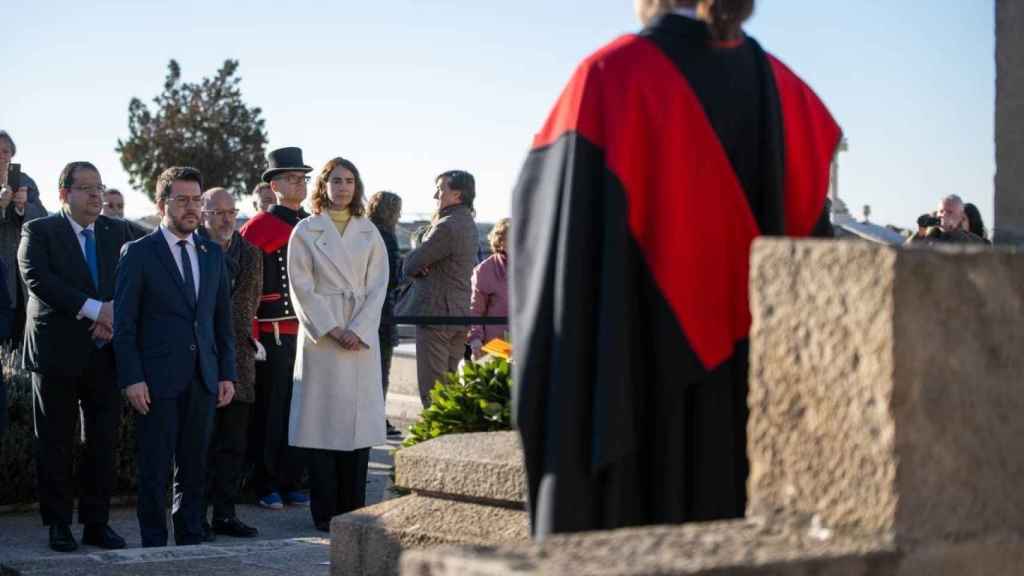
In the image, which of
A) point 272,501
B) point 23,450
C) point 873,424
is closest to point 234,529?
point 272,501

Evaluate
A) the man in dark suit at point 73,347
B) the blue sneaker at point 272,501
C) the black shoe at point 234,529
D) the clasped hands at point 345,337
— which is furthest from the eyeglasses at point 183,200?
the blue sneaker at point 272,501

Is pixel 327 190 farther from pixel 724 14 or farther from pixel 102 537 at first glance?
pixel 724 14

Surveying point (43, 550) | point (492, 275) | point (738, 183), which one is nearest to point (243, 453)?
point (43, 550)

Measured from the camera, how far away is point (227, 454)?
9.19 metres

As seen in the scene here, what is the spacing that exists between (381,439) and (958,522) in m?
6.41

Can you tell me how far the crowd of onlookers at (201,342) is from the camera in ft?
25.7

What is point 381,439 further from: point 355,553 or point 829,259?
point 829,259

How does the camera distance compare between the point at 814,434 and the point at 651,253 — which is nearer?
the point at 814,434

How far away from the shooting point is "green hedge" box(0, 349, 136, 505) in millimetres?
9555

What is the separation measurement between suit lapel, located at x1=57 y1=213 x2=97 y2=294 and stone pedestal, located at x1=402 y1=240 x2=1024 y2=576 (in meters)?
6.03

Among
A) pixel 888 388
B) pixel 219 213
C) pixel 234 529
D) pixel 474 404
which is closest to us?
pixel 888 388

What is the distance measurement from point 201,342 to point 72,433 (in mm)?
1084

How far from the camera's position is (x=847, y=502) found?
2742mm

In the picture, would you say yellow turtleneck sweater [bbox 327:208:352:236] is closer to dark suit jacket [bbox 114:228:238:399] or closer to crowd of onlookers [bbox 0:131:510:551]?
crowd of onlookers [bbox 0:131:510:551]
